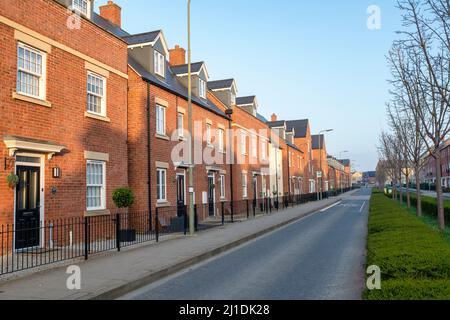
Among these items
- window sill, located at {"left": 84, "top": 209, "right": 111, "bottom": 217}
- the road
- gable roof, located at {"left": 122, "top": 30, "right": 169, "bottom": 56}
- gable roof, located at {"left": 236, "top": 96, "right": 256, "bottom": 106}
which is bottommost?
the road

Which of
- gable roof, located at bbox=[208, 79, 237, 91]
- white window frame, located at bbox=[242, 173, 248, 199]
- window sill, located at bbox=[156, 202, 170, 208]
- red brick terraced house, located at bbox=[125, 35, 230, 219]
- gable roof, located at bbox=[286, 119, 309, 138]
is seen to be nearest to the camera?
red brick terraced house, located at bbox=[125, 35, 230, 219]

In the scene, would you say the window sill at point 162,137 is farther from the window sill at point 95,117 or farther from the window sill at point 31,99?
the window sill at point 31,99

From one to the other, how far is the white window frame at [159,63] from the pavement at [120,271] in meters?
10.4

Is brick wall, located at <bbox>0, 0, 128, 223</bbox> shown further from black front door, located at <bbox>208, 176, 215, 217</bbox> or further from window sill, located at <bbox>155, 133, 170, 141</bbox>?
black front door, located at <bbox>208, 176, 215, 217</bbox>

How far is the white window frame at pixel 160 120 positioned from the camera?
19234mm

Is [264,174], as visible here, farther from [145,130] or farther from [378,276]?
[378,276]

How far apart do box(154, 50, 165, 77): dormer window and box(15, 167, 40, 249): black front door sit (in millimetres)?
10553

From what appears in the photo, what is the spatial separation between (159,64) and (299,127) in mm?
51277

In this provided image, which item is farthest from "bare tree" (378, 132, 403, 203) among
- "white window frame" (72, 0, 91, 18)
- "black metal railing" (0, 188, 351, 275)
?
"white window frame" (72, 0, 91, 18)

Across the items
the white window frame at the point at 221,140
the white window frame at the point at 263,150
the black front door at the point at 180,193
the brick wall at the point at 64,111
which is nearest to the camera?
the brick wall at the point at 64,111

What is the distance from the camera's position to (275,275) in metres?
8.85

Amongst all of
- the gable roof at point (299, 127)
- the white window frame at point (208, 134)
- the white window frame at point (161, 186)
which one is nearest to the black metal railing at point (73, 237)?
the white window frame at point (161, 186)

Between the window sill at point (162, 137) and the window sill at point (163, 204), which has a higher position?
the window sill at point (162, 137)

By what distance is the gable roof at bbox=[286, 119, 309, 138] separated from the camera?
223 feet
